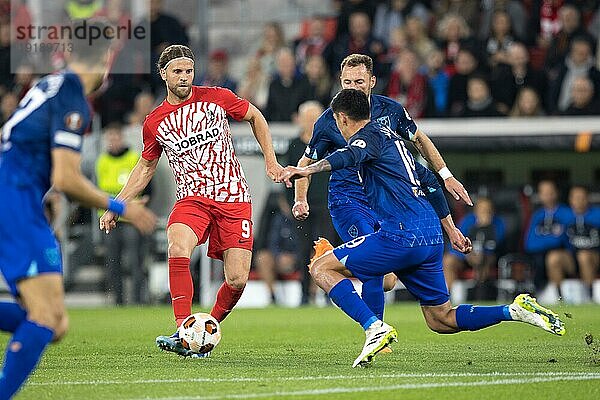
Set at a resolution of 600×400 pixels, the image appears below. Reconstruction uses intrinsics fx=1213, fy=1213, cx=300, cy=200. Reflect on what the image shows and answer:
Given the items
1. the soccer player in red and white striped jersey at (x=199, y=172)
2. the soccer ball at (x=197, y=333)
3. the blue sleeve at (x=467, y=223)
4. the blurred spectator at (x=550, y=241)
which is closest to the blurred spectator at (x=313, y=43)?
the blue sleeve at (x=467, y=223)

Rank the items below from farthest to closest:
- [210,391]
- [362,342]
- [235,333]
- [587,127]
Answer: [587,127] < [235,333] < [362,342] < [210,391]

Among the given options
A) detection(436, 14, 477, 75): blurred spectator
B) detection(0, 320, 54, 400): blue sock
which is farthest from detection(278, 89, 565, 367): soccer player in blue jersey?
detection(436, 14, 477, 75): blurred spectator

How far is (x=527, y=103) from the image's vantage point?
17734 mm

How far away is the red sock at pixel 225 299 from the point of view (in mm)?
9500

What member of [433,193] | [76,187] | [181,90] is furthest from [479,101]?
[76,187]

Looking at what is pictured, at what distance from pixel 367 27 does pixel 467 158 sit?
259 centimetres

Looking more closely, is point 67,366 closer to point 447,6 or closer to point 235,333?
point 235,333

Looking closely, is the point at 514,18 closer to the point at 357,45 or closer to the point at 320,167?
the point at 357,45

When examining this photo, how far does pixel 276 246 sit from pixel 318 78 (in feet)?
8.55

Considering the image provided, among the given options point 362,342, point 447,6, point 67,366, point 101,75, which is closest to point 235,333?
point 362,342


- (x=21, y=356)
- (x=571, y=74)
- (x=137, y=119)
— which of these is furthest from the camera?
(x=137, y=119)

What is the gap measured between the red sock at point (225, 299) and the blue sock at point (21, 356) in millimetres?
3685

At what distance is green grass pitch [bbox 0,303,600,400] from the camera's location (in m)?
6.70

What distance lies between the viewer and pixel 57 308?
5.95 meters
